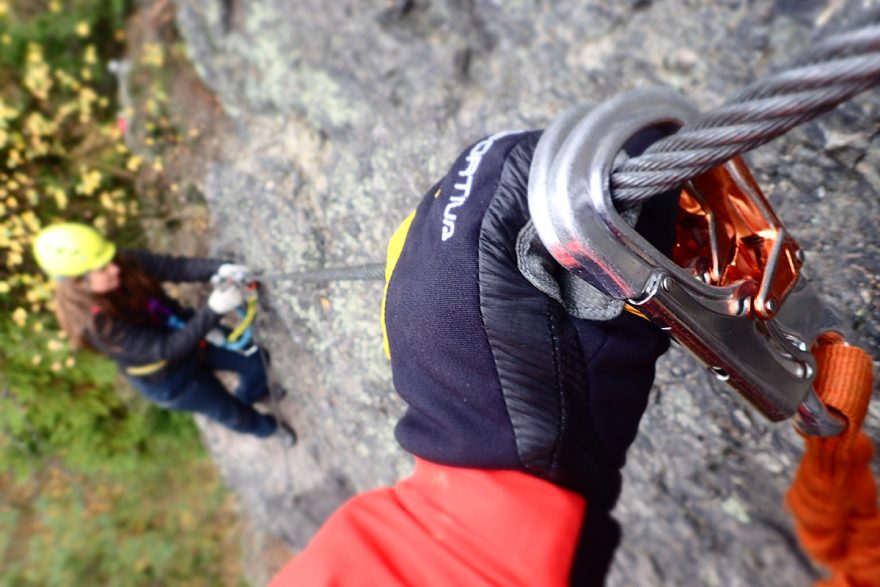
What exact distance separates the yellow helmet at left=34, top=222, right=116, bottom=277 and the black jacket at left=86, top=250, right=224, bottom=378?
25cm

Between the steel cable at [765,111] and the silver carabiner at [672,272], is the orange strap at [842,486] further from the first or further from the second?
the steel cable at [765,111]

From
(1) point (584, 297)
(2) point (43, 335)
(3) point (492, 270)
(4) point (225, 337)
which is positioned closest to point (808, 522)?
(1) point (584, 297)

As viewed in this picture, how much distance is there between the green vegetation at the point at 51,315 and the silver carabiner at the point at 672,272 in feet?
12.5

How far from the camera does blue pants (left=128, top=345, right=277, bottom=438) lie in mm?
3592

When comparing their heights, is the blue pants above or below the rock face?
below

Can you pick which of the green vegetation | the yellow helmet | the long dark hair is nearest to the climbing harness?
the long dark hair

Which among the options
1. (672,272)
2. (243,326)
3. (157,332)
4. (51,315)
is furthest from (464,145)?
(51,315)

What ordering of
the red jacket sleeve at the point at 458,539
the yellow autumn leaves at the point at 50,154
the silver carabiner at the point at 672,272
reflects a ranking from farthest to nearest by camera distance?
the yellow autumn leaves at the point at 50,154 < the red jacket sleeve at the point at 458,539 < the silver carabiner at the point at 672,272

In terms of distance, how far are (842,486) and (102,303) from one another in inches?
134

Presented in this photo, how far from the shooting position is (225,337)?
379 cm

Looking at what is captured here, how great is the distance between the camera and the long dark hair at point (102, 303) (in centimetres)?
305

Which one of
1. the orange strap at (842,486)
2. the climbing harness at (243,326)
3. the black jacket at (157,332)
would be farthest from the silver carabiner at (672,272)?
the black jacket at (157,332)

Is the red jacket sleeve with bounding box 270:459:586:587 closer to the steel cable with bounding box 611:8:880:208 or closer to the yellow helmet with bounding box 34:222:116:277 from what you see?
the steel cable with bounding box 611:8:880:208

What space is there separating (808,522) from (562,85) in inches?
72.1
